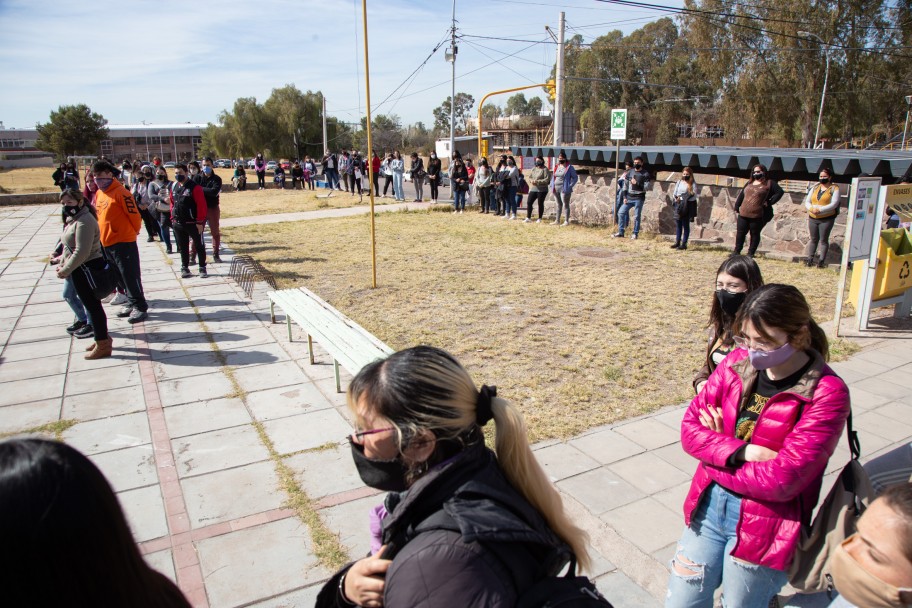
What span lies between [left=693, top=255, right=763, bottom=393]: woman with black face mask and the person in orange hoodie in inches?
259

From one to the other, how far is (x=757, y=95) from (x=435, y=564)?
45.9m

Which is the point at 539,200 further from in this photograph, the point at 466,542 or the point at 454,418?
the point at 466,542

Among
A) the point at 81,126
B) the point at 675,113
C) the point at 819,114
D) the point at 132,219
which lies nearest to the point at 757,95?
the point at 819,114

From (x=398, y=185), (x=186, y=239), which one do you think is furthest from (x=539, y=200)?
(x=186, y=239)

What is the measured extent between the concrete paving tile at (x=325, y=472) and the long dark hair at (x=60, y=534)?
9.57 ft

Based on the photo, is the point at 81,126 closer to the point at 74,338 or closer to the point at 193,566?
the point at 74,338

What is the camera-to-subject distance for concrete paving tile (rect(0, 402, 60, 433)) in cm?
491

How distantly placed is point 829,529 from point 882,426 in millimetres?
3375

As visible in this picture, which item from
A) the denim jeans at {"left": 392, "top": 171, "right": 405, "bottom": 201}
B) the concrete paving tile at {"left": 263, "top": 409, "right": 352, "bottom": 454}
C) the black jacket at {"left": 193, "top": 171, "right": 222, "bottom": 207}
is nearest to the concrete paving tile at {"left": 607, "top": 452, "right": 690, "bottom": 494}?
the concrete paving tile at {"left": 263, "top": 409, "right": 352, "bottom": 454}

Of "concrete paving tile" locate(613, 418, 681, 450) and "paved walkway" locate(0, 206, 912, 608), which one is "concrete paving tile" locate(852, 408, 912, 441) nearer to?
"paved walkway" locate(0, 206, 912, 608)

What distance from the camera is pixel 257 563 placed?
3.28 metres

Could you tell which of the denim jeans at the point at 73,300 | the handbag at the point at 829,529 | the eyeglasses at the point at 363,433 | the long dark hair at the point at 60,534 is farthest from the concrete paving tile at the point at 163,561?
the denim jeans at the point at 73,300

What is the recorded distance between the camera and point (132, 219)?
7273mm

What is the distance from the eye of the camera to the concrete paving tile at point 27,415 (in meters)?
4.91
